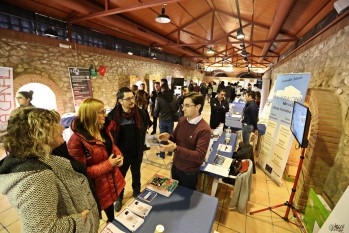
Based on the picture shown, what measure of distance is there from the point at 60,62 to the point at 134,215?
5.28 metres

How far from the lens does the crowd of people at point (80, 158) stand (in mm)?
867

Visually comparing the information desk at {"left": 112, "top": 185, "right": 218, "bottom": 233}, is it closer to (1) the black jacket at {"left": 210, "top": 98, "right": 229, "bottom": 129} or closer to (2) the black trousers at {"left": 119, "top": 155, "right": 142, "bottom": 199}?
(2) the black trousers at {"left": 119, "top": 155, "right": 142, "bottom": 199}

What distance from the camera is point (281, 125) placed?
3.44m

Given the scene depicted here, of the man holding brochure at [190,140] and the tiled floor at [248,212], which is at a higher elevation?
the man holding brochure at [190,140]

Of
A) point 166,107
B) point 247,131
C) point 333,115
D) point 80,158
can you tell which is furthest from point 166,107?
point 333,115

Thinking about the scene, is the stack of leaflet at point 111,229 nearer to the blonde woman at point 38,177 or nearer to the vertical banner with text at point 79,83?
the blonde woman at point 38,177

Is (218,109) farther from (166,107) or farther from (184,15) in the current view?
(184,15)

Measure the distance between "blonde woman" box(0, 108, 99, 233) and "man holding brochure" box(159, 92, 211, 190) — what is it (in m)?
0.86

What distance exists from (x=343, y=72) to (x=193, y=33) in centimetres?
740

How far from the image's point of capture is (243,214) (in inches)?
107

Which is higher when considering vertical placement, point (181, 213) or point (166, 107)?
point (166, 107)

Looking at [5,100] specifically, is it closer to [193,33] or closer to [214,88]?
[193,33]

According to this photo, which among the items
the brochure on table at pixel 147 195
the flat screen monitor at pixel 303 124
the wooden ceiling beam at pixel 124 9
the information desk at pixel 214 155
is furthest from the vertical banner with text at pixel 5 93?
the flat screen monitor at pixel 303 124

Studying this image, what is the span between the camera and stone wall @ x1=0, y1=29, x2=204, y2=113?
4043 millimetres
